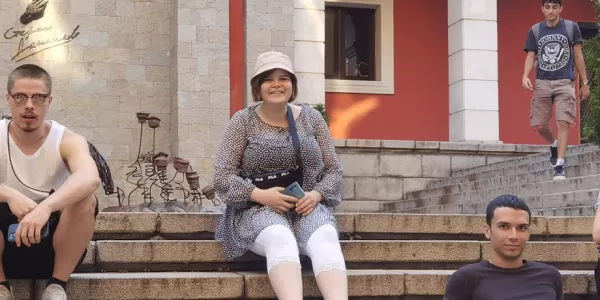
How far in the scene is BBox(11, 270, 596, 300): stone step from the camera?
4.99 metres

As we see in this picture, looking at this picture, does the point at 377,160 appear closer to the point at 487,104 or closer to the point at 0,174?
the point at 487,104

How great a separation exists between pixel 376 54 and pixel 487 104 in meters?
2.63

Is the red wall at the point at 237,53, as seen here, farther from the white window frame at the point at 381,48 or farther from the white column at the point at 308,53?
the white window frame at the point at 381,48

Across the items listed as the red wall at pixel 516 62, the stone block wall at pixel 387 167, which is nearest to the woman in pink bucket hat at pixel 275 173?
the stone block wall at pixel 387 167

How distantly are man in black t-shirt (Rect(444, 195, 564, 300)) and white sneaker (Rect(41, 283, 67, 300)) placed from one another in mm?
1863

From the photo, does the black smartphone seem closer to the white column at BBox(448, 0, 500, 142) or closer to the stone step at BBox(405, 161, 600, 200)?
the stone step at BBox(405, 161, 600, 200)

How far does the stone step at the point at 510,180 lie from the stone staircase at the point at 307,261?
2.27 metres

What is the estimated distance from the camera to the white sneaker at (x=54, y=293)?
4.53m

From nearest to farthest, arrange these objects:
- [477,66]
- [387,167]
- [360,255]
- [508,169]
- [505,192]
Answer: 1. [360,255]
2. [505,192]
3. [508,169]
4. [387,167]
5. [477,66]

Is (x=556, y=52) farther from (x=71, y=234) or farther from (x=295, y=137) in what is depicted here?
(x=71, y=234)

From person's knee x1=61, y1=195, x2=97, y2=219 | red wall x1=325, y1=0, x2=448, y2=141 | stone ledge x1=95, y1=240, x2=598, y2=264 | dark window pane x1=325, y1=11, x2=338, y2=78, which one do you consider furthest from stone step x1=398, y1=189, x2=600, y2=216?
dark window pane x1=325, y1=11, x2=338, y2=78

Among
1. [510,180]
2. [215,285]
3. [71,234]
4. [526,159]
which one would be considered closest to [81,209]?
[71,234]

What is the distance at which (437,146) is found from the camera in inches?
496

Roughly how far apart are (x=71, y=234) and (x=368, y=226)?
2.27 m
